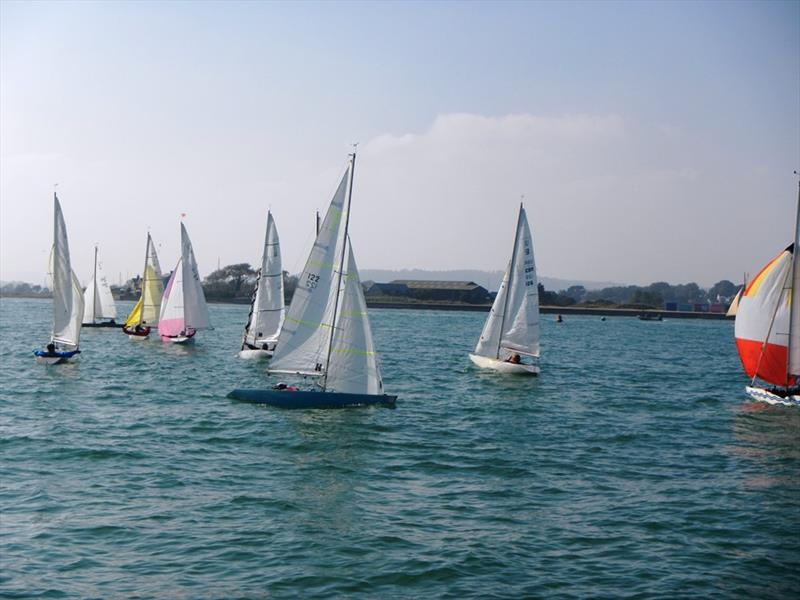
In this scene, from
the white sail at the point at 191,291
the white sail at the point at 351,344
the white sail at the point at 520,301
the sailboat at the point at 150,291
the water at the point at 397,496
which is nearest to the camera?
the water at the point at 397,496

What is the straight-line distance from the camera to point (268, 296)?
5562cm

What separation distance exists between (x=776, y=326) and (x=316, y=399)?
74.8 ft

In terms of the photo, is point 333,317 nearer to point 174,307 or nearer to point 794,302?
point 794,302

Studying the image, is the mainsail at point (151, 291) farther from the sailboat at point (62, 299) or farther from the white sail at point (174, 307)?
the sailboat at point (62, 299)

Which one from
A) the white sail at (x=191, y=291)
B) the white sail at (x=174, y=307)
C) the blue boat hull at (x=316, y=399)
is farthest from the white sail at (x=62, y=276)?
the blue boat hull at (x=316, y=399)

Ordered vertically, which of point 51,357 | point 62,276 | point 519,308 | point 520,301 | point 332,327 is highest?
point 62,276

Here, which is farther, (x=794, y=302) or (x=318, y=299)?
(x=794, y=302)

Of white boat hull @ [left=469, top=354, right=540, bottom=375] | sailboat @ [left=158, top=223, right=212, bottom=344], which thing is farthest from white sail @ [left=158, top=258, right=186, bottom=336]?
white boat hull @ [left=469, top=354, right=540, bottom=375]

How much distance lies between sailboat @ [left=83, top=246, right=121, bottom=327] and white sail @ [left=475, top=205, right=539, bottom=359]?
2270 inches

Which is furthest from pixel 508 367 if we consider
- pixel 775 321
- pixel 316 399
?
pixel 316 399

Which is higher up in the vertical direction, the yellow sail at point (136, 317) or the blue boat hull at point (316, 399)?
the yellow sail at point (136, 317)

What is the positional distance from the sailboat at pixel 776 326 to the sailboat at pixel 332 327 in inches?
776

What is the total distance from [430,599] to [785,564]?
8148 millimetres

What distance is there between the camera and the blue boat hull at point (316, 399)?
33.3 meters
